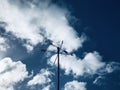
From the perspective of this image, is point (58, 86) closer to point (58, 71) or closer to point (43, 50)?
point (58, 71)

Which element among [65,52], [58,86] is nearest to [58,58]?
[65,52]

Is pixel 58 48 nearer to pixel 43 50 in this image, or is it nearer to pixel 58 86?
pixel 43 50

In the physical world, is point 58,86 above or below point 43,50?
below

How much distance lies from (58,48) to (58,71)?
19.1 ft

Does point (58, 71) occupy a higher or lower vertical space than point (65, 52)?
lower

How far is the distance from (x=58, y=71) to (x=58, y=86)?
3876mm

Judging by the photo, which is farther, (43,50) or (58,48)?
(58,48)

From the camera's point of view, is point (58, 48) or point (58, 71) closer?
point (58, 71)

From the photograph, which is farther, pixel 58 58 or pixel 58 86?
pixel 58 58

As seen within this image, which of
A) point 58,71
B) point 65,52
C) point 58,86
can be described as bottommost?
point 58,86

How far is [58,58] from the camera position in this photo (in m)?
57.4

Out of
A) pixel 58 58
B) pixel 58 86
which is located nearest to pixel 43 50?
pixel 58 58

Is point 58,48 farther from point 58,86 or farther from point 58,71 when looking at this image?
point 58,86

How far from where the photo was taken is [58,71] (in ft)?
182
